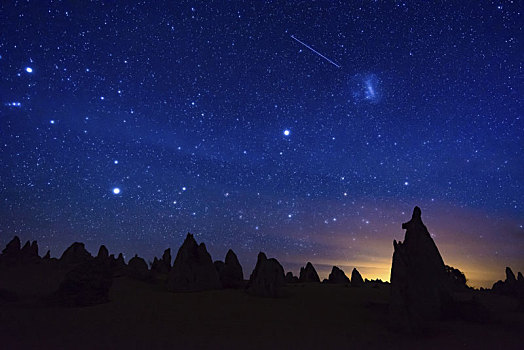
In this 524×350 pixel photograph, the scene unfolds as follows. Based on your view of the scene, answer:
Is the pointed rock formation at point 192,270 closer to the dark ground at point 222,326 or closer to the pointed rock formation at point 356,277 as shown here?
the dark ground at point 222,326

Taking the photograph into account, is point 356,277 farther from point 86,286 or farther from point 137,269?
point 86,286

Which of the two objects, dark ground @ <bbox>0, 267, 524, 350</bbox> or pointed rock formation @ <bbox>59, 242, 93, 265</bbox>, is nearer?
dark ground @ <bbox>0, 267, 524, 350</bbox>

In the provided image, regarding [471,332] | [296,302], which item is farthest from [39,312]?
[471,332]

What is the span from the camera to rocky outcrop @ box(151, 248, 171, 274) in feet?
136

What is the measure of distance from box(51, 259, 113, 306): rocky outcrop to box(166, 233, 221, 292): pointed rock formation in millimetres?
5770

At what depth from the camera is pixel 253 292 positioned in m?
21.5

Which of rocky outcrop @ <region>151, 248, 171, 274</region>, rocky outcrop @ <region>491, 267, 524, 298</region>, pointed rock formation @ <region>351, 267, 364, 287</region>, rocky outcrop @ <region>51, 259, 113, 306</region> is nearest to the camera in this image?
rocky outcrop @ <region>51, 259, 113, 306</region>

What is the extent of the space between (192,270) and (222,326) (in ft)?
34.6

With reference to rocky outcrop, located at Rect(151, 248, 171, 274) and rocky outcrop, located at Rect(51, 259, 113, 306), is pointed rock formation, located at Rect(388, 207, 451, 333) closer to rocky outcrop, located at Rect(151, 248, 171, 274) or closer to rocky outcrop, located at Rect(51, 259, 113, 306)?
rocky outcrop, located at Rect(51, 259, 113, 306)

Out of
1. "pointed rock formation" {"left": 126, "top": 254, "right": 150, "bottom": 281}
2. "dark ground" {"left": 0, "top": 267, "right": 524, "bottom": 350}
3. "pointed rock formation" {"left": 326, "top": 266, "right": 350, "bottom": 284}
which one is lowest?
"dark ground" {"left": 0, "top": 267, "right": 524, "bottom": 350}

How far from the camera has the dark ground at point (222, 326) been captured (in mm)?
11211

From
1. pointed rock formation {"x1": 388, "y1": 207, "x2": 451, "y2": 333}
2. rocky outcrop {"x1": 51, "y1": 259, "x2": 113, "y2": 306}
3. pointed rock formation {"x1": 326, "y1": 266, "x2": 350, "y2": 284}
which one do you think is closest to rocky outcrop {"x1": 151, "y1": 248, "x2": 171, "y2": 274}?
pointed rock formation {"x1": 326, "y1": 266, "x2": 350, "y2": 284}

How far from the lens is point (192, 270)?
23.5 meters

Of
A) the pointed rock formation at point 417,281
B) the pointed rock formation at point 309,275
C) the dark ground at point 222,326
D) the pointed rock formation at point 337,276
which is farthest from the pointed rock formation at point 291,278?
the pointed rock formation at point 417,281
